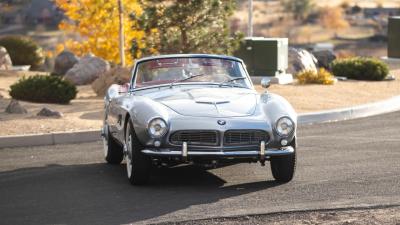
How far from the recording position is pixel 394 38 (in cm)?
3094

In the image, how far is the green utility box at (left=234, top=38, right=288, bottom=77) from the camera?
940 inches

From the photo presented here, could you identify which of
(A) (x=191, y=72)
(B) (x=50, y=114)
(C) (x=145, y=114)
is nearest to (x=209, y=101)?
(C) (x=145, y=114)

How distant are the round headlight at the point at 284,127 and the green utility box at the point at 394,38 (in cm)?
2127

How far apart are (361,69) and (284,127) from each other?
582 inches

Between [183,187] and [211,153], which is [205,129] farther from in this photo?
[183,187]

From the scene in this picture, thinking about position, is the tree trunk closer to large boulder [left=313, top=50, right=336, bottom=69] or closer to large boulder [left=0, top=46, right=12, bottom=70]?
large boulder [left=0, top=46, right=12, bottom=70]

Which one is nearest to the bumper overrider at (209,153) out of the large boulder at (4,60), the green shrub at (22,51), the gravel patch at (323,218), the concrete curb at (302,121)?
the gravel patch at (323,218)

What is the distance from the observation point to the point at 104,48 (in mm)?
38375

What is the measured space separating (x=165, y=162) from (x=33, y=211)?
165 cm

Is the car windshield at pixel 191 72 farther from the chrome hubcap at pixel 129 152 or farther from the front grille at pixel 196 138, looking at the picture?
the front grille at pixel 196 138

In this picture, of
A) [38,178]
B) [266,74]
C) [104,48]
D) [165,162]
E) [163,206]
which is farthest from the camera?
[104,48]

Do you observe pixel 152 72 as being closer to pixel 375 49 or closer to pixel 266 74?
pixel 266 74

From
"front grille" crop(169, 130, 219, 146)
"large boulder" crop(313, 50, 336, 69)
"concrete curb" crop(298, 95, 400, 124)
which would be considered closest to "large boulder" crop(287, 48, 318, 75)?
"large boulder" crop(313, 50, 336, 69)

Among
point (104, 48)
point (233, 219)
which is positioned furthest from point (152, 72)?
point (104, 48)
